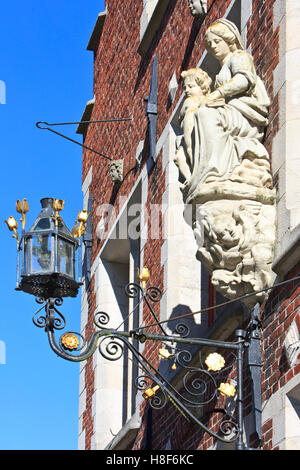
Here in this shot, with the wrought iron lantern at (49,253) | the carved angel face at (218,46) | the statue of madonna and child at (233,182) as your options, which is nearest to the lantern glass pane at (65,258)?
the wrought iron lantern at (49,253)

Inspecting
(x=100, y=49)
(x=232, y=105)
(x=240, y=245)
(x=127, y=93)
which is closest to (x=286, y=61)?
(x=232, y=105)

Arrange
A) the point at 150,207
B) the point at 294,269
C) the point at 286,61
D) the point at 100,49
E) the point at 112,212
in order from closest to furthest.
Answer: the point at 294,269, the point at 286,61, the point at 150,207, the point at 112,212, the point at 100,49

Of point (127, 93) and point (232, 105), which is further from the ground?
point (127, 93)

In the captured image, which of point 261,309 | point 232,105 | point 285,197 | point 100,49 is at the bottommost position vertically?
point 261,309

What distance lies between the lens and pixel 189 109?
33.8ft

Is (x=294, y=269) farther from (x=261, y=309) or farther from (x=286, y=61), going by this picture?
(x=286, y=61)

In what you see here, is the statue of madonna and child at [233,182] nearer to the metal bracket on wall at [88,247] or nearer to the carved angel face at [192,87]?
the carved angel face at [192,87]

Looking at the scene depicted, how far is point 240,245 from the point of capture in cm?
948

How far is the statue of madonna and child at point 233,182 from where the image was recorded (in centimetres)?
944

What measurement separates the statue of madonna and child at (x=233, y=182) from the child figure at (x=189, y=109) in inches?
0.4

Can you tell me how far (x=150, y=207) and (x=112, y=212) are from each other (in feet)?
6.86

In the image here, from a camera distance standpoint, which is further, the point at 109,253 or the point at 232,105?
the point at 109,253

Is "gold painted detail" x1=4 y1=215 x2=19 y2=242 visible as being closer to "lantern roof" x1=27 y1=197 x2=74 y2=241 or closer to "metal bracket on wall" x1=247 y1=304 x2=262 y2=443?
"lantern roof" x1=27 y1=197 x2=74 y2=241

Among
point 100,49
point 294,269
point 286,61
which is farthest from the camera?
point 100,49
